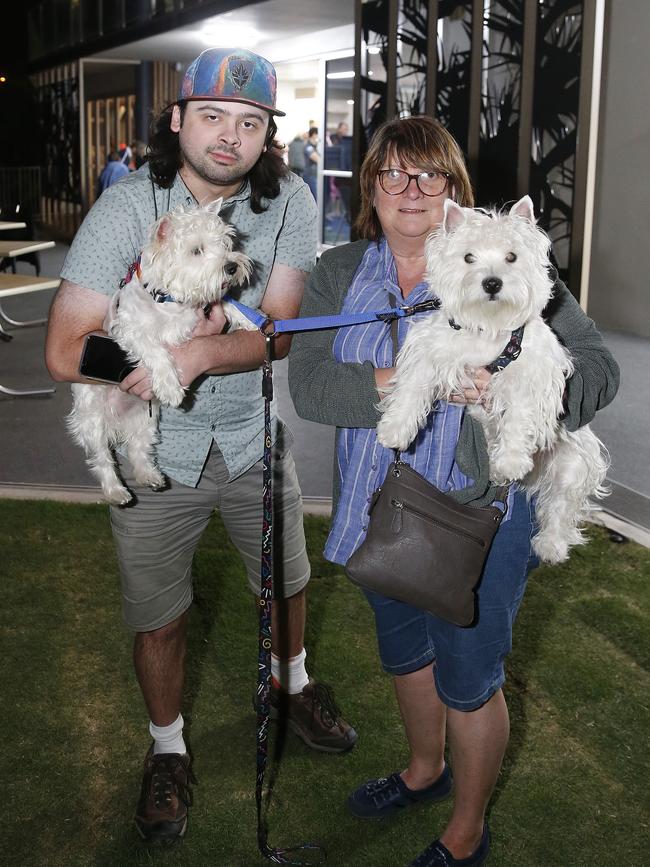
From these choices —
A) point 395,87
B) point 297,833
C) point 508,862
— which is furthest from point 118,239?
point 395,87

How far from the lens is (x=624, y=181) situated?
903 centimetres

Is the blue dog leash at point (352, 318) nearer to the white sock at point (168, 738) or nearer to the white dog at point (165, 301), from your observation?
the white dog at point (165, 301)

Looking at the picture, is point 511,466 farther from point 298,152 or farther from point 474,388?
point 298,152

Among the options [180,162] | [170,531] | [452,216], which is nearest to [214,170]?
[180,162]

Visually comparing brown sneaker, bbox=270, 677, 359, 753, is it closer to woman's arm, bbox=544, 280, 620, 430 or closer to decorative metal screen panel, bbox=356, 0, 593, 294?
woman's arm, bbox=544, 280, 620, 430

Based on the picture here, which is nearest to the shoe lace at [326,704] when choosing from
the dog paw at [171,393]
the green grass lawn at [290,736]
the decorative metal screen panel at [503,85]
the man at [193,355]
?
the green grass lawn at [290,736]

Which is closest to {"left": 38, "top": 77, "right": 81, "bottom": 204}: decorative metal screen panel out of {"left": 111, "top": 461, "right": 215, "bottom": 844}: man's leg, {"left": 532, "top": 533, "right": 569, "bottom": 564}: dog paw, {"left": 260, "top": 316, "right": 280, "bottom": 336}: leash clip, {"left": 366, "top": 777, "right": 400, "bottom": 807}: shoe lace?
{"left": 111, "top": 461, "right": 215, "bottom": 844}: man's leg

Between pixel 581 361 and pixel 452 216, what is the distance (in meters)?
0.45

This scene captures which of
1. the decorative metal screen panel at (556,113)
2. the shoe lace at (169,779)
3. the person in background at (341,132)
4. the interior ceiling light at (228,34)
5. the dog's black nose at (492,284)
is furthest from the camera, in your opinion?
the person in background at (341,132)

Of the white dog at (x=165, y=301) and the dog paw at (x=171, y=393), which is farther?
the dog paw at (x=171, y=393)

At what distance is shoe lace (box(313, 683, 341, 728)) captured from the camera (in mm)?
2865

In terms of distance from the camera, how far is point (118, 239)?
2301 millimetres

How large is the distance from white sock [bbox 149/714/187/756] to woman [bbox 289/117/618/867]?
78 cm

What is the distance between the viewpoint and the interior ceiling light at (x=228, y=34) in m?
14.3
